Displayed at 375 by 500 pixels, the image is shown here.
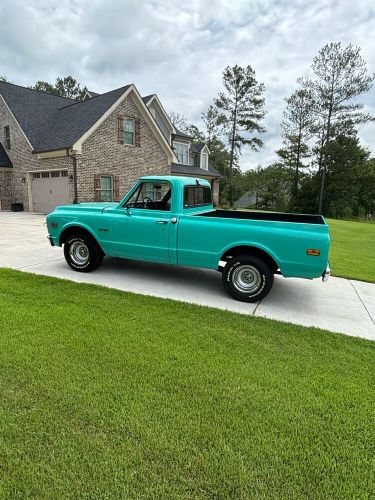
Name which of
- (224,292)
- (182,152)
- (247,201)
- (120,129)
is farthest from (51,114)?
(247,201)

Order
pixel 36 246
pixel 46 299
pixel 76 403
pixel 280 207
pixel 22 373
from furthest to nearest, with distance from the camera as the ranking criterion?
1. pixel 280 207
2. pixel 36 246
3. pixel 46 299
4. pixel 22 373
5. pixel 76 403

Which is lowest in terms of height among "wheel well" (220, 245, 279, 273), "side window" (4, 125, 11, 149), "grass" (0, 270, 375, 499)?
"grass" (0, 270, 375, 499)

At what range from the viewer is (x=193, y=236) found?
509 cm

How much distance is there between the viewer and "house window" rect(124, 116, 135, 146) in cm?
1906

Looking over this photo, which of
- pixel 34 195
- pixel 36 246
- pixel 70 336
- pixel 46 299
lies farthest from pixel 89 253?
pixel 34 195

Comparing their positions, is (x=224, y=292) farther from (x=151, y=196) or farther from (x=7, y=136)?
(x=7, y=136)

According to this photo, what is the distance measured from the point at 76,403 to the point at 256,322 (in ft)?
8.16

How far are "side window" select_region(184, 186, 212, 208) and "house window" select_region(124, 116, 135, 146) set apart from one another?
14.4 m

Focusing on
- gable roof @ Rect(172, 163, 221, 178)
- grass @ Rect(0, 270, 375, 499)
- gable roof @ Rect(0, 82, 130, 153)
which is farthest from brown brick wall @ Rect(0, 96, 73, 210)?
grass @ Rect(0, 270, 375, 499)

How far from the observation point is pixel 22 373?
9.27 feet

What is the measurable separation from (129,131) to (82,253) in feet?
49.5

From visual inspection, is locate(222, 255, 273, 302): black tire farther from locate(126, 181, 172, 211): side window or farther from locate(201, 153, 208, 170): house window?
locate(201, 153, 208, 170): house window

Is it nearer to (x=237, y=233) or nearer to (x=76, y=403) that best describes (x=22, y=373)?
(x=76, y=403)

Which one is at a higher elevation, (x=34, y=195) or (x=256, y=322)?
(x=34, y=195)
